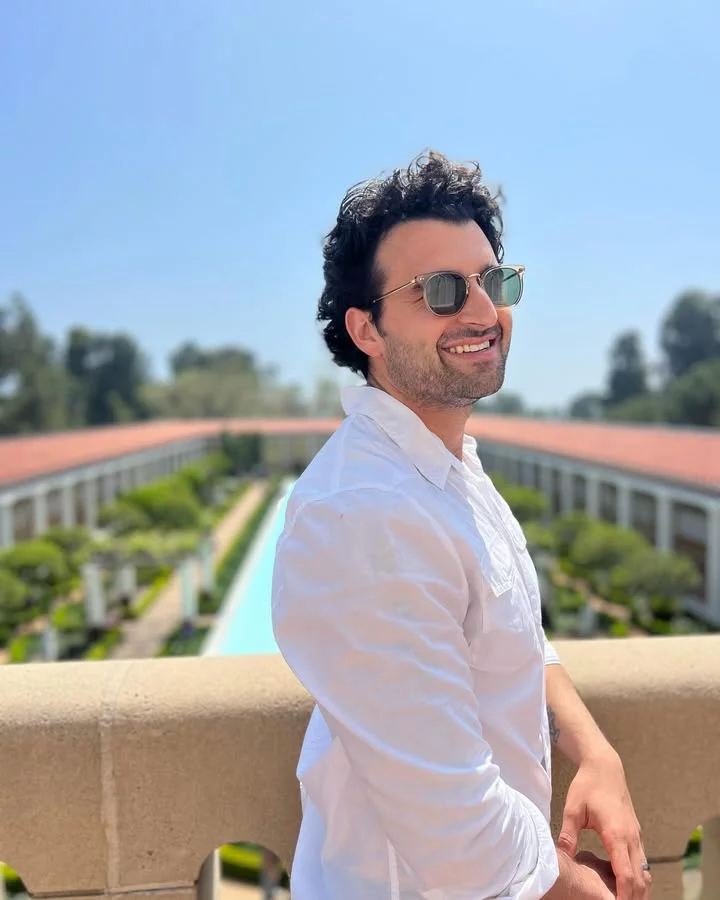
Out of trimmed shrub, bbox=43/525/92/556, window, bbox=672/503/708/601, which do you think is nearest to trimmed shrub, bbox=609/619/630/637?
window, bbox=672/503/708/601

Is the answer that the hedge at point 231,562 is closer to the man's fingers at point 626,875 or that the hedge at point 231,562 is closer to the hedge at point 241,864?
the hedge at point 241,864

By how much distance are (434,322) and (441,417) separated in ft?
0.48

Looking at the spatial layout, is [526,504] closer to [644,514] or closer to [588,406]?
[644,514]

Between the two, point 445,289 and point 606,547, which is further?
point 606,547

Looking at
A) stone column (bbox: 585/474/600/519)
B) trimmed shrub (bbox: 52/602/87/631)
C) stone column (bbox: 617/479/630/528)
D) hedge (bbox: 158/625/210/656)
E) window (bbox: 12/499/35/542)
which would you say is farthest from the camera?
stone column (bbox: 585/474/600/519)

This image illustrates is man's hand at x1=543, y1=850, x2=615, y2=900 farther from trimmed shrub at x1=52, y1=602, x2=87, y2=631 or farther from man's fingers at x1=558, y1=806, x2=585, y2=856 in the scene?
trimmed shrub at x1=52, y1=602, x2=87, y2=631

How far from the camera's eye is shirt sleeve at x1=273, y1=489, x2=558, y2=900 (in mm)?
832

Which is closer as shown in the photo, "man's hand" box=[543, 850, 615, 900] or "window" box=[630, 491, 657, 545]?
"man's hand" box=[543, 850, 615, 900]

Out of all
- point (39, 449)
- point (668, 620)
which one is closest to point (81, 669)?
point (668, 620)

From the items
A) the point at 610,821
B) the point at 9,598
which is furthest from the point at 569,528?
the point at 610,821

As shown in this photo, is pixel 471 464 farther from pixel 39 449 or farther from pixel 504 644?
pixel 39 449

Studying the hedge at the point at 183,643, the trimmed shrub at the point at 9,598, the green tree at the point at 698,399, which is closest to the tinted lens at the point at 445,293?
the hedge at the point at 183,643

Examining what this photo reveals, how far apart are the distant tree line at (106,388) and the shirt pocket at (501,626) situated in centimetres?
5050

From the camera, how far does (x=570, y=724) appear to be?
126 centimetres
